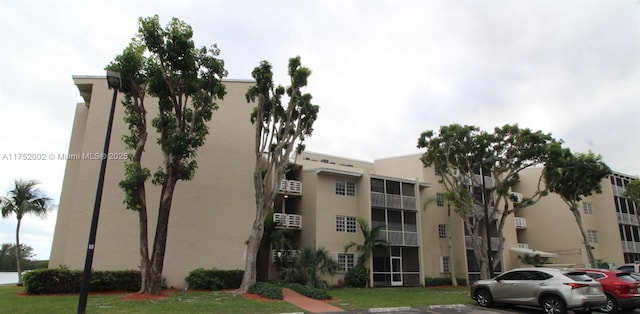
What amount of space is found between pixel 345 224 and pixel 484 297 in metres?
12.9

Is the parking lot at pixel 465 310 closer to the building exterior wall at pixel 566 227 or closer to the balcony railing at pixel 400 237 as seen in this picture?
the balcony railing at pixel 400 237

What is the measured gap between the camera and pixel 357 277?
2595 cm

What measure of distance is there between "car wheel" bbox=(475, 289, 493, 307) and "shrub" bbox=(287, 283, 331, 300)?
6635 mm

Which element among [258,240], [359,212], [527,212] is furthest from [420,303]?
[527,212]

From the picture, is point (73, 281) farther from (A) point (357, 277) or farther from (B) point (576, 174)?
(B) point (576, 174)

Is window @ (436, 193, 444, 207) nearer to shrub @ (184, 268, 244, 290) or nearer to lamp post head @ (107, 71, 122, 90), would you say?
shrub @ (184, 268, 244, 290)

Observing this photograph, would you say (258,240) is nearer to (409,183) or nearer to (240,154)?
(240,154)

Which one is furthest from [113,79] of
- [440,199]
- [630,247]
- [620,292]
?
[630,247]

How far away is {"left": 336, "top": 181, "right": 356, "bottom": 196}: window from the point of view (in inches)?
1134

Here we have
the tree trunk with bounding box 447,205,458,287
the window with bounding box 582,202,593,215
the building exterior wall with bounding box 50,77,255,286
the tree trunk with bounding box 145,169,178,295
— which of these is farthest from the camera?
the window with bounding box 582,202,593,215

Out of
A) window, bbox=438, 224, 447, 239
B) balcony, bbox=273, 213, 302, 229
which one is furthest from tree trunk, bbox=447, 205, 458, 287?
balcony, bbox=273, 213, 302, 229

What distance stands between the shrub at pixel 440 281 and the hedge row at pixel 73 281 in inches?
746

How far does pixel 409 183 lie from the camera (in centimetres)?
→ 3089

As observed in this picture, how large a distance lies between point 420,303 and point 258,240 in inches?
319
